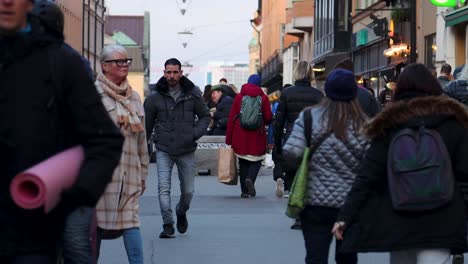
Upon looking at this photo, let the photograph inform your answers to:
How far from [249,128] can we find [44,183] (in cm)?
1358

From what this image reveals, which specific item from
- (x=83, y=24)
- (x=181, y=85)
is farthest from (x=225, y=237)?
(x=83, y=24)

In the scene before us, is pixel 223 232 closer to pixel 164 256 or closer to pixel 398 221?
pixel 164 256

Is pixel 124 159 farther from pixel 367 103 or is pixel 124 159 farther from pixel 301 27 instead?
pixel 301 27

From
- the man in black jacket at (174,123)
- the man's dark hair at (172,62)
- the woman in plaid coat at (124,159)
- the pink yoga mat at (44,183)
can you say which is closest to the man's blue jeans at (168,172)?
the man in black jacket at (174,123)

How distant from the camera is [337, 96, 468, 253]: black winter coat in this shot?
6.59m

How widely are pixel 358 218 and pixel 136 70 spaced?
121307 millimetres

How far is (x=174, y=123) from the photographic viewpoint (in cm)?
1244

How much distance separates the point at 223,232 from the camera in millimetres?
13688

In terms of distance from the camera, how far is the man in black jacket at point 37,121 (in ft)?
14.9

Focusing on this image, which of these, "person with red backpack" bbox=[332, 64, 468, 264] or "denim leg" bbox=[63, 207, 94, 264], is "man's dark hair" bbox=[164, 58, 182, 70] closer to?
"person with red backpack" bbox=[332, 64, 468, 264]

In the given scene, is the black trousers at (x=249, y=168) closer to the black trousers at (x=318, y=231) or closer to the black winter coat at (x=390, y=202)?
the black trousers at (x=318, y=231)

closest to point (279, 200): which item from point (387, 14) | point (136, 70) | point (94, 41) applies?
point (387, 14)

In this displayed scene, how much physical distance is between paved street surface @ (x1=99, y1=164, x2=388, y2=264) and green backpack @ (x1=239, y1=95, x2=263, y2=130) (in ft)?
3.52

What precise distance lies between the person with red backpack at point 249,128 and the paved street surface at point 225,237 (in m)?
0.42
